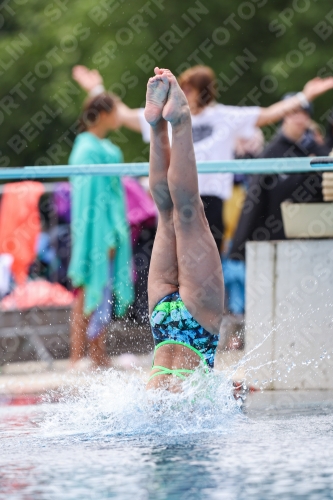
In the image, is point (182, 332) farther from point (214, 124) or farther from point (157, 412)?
point (214, 124)

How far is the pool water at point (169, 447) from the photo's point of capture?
11.0ft

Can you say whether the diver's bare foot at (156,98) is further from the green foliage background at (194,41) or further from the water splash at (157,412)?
the green foliage background at (194,41)

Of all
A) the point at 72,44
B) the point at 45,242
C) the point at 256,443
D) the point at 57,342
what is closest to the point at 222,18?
the point at 72,44

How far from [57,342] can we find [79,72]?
7.24ft

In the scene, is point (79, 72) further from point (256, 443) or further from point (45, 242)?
point (256, 443)

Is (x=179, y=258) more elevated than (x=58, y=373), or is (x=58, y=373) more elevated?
(x=179, y=258)

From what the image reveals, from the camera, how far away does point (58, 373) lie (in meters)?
8.18

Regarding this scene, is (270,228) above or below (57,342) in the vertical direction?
above

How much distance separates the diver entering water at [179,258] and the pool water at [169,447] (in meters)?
0.21

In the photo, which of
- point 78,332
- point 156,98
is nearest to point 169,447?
point 156,98

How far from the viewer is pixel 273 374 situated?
6.75 meters

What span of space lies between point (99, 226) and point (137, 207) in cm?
→ 104

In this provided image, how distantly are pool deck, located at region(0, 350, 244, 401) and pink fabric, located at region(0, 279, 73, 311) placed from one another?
0.49m

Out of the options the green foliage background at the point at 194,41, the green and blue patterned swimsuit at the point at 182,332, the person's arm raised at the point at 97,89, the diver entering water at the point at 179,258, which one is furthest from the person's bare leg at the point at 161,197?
the green foliage background at the point at 194,41
